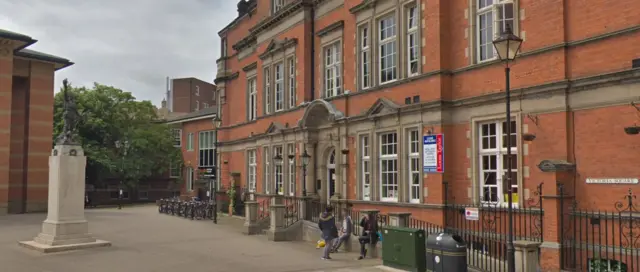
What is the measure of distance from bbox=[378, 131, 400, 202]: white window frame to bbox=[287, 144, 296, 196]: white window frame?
7.10 meters

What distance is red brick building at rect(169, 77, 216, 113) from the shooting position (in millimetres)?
73625

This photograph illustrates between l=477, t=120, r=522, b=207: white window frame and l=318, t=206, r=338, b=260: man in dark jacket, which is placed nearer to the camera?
l=477, t=120, r=522, b=207: white window frame

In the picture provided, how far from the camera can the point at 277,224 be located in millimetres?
20922

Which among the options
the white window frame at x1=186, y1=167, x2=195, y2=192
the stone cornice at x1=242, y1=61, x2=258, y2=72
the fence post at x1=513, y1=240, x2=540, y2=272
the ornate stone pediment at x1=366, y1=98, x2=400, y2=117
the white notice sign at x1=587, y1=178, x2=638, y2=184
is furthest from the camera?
the white window frame at x1=186, y1=167, x2=195, y2=192

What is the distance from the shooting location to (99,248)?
1797cm

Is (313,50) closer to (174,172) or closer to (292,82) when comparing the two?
(292,82)

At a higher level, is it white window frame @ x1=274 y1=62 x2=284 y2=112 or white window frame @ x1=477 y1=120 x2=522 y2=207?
white window frame @ x1=274 y1=62 x2=284 y2=112

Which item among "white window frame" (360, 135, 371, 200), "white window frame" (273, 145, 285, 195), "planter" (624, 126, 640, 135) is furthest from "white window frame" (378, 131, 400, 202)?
"white window frame" (273, 145, 285, 195)

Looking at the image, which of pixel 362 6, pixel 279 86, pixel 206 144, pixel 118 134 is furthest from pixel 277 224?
pixel 118 134

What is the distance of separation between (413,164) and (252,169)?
15.8m

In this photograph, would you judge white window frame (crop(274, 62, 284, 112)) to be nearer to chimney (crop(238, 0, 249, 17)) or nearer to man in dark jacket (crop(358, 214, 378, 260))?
chimney (crop(238, 0, 249, 17))

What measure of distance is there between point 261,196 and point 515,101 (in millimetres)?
17519

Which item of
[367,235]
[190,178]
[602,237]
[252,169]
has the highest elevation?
[252,169]

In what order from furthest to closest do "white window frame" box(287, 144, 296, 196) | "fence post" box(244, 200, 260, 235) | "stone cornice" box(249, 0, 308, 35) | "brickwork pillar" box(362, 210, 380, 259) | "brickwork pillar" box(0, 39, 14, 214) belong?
"brickwork pillar" box(0, 39, 14, 214)
"white window frame" box(287, 144, 296, 196)
"stone cornice" box(249, 0, 308, 35)
"fence post" box(244, 200, 260, 235)
"brickwork pillar" box(362, 210, 380, 259)
